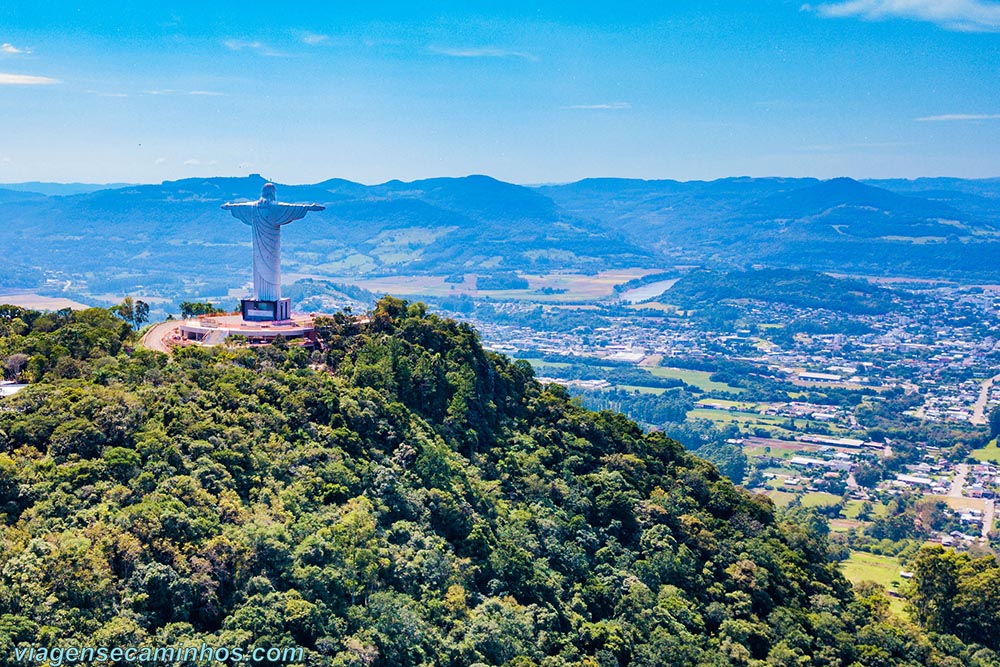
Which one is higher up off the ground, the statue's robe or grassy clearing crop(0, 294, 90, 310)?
the statue's robe

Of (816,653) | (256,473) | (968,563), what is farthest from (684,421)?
(256,473)

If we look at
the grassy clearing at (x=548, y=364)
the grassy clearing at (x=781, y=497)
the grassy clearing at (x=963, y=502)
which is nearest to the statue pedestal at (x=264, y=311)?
the grassy clearing at (x=781, y=497)

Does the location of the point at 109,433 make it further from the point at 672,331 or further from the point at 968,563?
the point at 672,331

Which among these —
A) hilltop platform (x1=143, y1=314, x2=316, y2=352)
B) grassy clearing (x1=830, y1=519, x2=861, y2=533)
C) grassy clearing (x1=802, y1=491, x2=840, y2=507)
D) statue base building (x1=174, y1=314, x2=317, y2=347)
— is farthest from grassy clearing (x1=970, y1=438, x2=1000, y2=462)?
statue base building (x1=174, y1=314, x2=317, y2=347)

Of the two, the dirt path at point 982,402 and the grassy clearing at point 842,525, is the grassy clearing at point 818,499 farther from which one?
the dirt path at point 982,402

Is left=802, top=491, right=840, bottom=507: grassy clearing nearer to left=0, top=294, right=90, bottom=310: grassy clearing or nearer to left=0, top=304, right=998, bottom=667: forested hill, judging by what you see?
left=0, top=304, right=998, bottom=667: forested hill

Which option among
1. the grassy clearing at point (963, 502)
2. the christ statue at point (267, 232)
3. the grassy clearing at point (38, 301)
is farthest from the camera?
the grassy clearing at point (38, 301)
